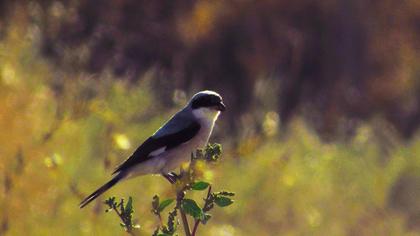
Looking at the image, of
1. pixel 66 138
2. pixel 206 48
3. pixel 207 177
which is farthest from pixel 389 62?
pixel 207 177

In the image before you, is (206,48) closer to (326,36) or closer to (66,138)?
(326,36)

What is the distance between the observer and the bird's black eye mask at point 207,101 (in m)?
5.44

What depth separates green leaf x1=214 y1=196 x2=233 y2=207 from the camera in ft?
10.3

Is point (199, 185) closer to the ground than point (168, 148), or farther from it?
closer to the ground

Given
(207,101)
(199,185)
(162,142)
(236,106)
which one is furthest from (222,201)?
(236,106)

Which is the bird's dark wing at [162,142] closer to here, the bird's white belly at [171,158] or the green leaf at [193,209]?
the bird's white belly at [171,158]

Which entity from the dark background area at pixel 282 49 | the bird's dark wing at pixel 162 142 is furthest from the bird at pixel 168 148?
the dark background area at pixel 282 49

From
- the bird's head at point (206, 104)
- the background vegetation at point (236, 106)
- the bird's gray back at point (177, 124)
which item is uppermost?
the background vegetation at point (236, 106)

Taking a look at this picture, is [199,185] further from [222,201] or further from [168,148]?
[168,148]

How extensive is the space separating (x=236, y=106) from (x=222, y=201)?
9.30m

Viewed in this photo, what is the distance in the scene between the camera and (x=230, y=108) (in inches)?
474

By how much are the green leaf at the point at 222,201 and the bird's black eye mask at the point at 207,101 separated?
88.5 inches

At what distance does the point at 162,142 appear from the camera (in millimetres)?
5215

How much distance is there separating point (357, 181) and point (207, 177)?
558cm
